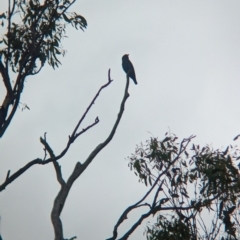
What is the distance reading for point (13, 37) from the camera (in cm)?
708

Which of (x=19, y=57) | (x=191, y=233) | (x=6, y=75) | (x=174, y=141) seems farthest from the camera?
(x=174, y=141)

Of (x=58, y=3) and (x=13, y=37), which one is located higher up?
(x=58, y=3)

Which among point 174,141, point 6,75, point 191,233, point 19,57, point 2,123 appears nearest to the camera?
point 2,123

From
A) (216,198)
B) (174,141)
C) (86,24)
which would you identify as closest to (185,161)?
(174,141)

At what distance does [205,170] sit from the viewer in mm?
8492

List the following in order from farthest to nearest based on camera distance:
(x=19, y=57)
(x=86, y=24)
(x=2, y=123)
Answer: (x=86, y=24) → (x=19, y=57) → (x=2, y=123)

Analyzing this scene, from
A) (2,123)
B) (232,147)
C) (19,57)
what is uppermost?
(19,57)

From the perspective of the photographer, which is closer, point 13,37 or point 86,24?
point 13,37

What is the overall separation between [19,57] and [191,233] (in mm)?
3968

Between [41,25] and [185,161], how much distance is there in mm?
3500

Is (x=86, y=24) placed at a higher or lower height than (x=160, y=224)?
higher

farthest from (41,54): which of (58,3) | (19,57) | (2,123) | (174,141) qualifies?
(174,141)

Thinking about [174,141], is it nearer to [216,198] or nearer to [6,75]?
[216,198]

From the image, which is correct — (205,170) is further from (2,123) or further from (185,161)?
(2,123)
